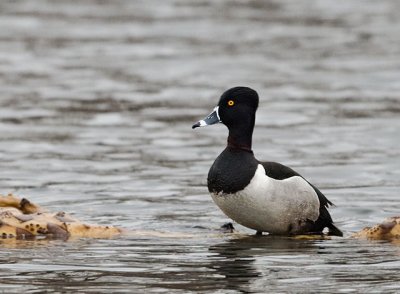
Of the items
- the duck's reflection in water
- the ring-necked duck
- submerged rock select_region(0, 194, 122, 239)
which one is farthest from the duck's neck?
submerged rock select_region(0, 194, 122, 239)

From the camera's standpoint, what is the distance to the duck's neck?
12492 millimetres

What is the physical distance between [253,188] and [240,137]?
77 cm

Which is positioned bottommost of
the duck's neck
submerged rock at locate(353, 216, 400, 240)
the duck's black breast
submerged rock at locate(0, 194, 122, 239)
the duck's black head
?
submerged rock at locate(353, 216, 400, 240)

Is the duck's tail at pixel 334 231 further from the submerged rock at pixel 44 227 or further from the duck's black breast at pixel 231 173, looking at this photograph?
the submerged rock at pixel 44 227

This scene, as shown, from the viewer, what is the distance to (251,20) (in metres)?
31.6

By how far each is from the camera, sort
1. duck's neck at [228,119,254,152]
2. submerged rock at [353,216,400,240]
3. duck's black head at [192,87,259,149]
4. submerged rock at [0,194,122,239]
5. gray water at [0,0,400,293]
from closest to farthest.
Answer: gray water at [0,0,400,293] → submerged rock at [0,194,122,239] → submerged rock at [353,216,400,240] → duck's neck at [228,119,254,152] → duck's black head at [192,87,259,149]

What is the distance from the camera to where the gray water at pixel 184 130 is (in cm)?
1031

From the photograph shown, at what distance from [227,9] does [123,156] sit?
15.6 meters

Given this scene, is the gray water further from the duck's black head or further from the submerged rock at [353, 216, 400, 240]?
the duck's black head

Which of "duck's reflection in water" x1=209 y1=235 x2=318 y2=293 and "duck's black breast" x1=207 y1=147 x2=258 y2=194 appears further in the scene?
"duck's black breast" x1=207 y1=147 x2=258 y2=194

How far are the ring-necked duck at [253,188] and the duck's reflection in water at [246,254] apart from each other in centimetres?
19

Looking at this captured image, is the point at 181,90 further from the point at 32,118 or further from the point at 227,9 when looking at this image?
the point at 227,9

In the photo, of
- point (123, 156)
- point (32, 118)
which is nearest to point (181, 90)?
point (32, 118)

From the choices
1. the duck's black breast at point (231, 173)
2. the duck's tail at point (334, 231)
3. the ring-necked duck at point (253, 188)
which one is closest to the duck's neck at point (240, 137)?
the ring-necked duck at point (253, 188)
